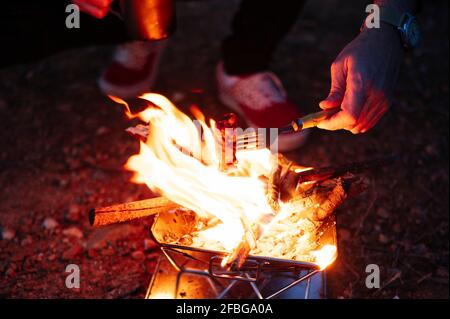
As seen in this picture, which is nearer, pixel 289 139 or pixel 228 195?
pixel 228 195

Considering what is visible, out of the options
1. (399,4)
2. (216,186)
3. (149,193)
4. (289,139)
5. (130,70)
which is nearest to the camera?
(216,186)

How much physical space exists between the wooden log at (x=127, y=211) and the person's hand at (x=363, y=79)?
0.69 metres

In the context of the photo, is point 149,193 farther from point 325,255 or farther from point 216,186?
point 325,255

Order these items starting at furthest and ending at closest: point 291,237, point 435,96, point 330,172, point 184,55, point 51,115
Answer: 1. point 184,55
2. point 435,96
3. point 51,115
4. point 330,172
5. point 291,237

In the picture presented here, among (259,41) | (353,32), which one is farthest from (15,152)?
(353,32)

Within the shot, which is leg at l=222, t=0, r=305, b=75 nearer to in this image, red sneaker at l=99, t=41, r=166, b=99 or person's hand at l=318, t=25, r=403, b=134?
red sneaker at l=99, t=41, r=166, b=99

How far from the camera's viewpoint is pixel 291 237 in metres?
1.62

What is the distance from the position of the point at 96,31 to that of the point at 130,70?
0.36 m

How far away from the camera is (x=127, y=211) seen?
5.25 feet

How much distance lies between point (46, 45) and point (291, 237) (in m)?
2.13

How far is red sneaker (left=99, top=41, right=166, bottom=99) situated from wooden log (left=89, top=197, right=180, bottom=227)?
62.1 inches

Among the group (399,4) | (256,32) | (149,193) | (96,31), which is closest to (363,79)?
(399,4)

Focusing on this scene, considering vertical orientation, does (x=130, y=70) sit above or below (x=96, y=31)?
below

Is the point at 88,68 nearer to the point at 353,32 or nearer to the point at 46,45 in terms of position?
the point at 46,45
